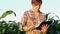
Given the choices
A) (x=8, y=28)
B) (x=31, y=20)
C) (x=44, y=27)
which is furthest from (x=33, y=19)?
(x=8, y=28)

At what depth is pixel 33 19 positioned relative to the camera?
438 centimetres

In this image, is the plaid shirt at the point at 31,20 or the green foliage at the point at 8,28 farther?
the green foliage at the point at 8,28

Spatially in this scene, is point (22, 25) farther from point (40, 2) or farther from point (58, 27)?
point (58, 27)

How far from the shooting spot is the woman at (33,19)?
436cm

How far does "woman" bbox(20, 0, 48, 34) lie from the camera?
4.36 meters

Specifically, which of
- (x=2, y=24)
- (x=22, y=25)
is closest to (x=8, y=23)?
(x=2, y=24)

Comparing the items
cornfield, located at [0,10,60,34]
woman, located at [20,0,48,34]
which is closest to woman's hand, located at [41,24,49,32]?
woman, located at [20,0,48,34]

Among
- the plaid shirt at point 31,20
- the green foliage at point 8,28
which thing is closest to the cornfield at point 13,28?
the green foliage at point 8,28

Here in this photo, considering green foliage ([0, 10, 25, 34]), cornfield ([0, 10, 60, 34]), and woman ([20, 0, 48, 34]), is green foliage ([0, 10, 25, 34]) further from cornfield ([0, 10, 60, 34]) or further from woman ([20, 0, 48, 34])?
woman ([20, 0, 48, 34])

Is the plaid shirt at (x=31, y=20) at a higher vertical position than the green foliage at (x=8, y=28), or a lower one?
higher

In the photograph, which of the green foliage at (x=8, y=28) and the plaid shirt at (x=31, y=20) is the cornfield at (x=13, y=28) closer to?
the green foliage at (x=8, y=28)

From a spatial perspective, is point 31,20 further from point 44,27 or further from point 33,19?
point 44,27

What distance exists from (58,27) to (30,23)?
6.10 ft

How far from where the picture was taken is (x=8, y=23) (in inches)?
235
